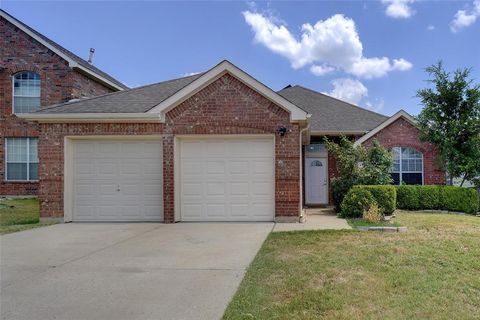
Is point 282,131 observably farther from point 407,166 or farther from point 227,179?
point 407,166

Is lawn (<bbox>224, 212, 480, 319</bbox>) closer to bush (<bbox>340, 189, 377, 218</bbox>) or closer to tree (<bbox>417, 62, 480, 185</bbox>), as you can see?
bush (<bbox>340, 189, 377, 218</bbox>)

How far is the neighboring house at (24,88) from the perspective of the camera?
697 inches

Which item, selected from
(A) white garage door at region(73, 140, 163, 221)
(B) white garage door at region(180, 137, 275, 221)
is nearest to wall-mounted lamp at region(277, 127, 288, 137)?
(B) white garage door at region(180, 137, 275, 221)

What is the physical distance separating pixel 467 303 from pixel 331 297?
1.54 meters

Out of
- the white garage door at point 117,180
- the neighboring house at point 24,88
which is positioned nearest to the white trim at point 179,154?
the white garage door at point 117,180

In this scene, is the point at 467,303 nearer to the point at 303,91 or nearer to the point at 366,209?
the point at 366,209

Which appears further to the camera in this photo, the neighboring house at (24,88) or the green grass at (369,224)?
the neighboring house at (24,88)

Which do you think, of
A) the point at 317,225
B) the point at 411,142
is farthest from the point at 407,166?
the point at 317,225

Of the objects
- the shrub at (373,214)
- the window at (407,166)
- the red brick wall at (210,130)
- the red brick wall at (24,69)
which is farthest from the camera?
the red brick wall at (24,69)

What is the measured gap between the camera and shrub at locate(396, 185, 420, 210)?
1395 cm

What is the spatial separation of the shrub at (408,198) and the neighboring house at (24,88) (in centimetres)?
1464

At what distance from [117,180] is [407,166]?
11650 millimetres

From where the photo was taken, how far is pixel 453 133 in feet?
49.3

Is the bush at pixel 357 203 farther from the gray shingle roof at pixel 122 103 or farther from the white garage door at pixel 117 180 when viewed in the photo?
the gray shingle roof at pixel 122 103
